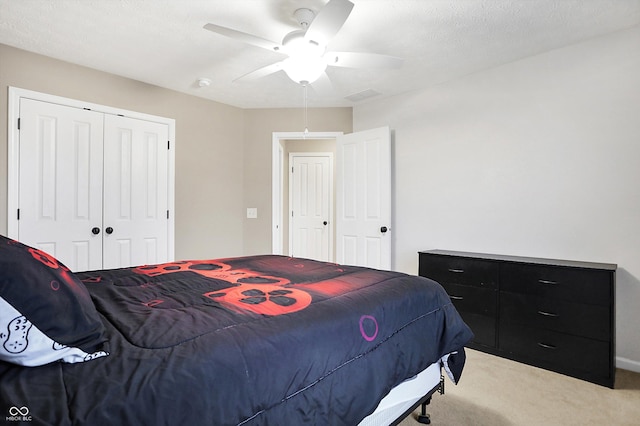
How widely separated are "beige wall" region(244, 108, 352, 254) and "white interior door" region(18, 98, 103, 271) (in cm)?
169

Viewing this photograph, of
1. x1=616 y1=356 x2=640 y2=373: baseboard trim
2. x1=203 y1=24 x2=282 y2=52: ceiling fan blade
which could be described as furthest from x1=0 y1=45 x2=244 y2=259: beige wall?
x1=616 y1=356 x2=640 y2=373: baseboard trim

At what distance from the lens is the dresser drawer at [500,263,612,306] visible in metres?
2.31

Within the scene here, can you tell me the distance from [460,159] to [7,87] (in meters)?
4.08

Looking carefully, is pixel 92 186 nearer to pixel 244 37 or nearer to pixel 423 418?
pixel 244 37

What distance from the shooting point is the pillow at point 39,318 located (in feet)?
2.44

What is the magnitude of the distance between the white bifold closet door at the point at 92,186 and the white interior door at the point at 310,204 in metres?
2.51

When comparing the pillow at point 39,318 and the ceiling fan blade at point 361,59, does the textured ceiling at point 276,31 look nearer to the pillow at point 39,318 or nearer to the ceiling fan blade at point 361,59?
the ceiling fan blade at point 361,59

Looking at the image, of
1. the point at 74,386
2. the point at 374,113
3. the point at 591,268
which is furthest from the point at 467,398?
the point at 374,113

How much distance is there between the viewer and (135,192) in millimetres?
3529

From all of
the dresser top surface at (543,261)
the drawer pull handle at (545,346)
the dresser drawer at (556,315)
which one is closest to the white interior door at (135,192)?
the dresser top surface at (543,261)

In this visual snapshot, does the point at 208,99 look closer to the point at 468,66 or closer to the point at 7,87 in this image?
the point at 7,87

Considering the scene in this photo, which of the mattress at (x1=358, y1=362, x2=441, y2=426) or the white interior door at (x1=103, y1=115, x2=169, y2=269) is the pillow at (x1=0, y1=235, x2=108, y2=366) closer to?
the mattress at (x1=358, y1=362, x2=441, y2=426)

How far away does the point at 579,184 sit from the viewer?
8.92 ft

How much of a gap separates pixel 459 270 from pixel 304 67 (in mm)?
2120
